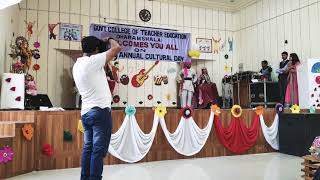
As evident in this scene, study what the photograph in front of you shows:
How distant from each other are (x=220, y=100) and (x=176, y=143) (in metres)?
4.13

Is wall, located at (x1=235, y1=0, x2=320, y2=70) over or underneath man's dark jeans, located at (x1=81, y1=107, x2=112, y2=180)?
over

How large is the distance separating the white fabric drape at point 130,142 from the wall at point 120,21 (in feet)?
11.5

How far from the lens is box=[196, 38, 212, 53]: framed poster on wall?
8531 mm

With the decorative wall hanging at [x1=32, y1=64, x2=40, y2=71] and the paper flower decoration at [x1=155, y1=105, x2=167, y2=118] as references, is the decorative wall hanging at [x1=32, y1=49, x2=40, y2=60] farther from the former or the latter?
the paper flower decoration at [x1=155, y1=105, x2=167, y2=118]

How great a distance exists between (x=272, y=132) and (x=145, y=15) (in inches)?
179

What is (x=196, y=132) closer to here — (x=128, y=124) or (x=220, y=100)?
(x=128, y=124)

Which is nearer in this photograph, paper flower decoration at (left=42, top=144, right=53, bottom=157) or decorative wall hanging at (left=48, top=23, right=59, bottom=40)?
paper flower decoration at (left=42, top=144, right=53, bottom=157)

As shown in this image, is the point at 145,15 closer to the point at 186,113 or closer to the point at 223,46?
the point at 223,46

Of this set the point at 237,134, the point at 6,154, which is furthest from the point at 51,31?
the point at 237,134

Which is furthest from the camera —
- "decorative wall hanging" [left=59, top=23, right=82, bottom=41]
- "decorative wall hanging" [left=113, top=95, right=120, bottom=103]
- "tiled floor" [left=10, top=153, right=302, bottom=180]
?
"decorative wall hanging" [left=113, top=95, right=120, bottom=103]

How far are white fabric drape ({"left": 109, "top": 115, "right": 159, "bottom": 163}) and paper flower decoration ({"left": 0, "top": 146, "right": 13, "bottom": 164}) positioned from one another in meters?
1.25

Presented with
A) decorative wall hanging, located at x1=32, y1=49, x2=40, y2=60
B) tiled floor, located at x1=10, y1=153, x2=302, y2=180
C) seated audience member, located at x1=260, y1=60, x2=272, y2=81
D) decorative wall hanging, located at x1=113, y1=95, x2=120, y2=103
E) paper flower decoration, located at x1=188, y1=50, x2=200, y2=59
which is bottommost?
tiled floor, located at x1=10, y1=153, x2=302, y2=180

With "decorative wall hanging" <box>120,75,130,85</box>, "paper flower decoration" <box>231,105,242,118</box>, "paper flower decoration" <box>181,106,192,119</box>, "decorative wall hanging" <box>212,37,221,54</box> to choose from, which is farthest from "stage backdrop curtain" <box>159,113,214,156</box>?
"decorative wall hanging" <box>212,37,221,54</box>

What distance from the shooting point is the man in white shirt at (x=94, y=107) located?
196 centimetres
